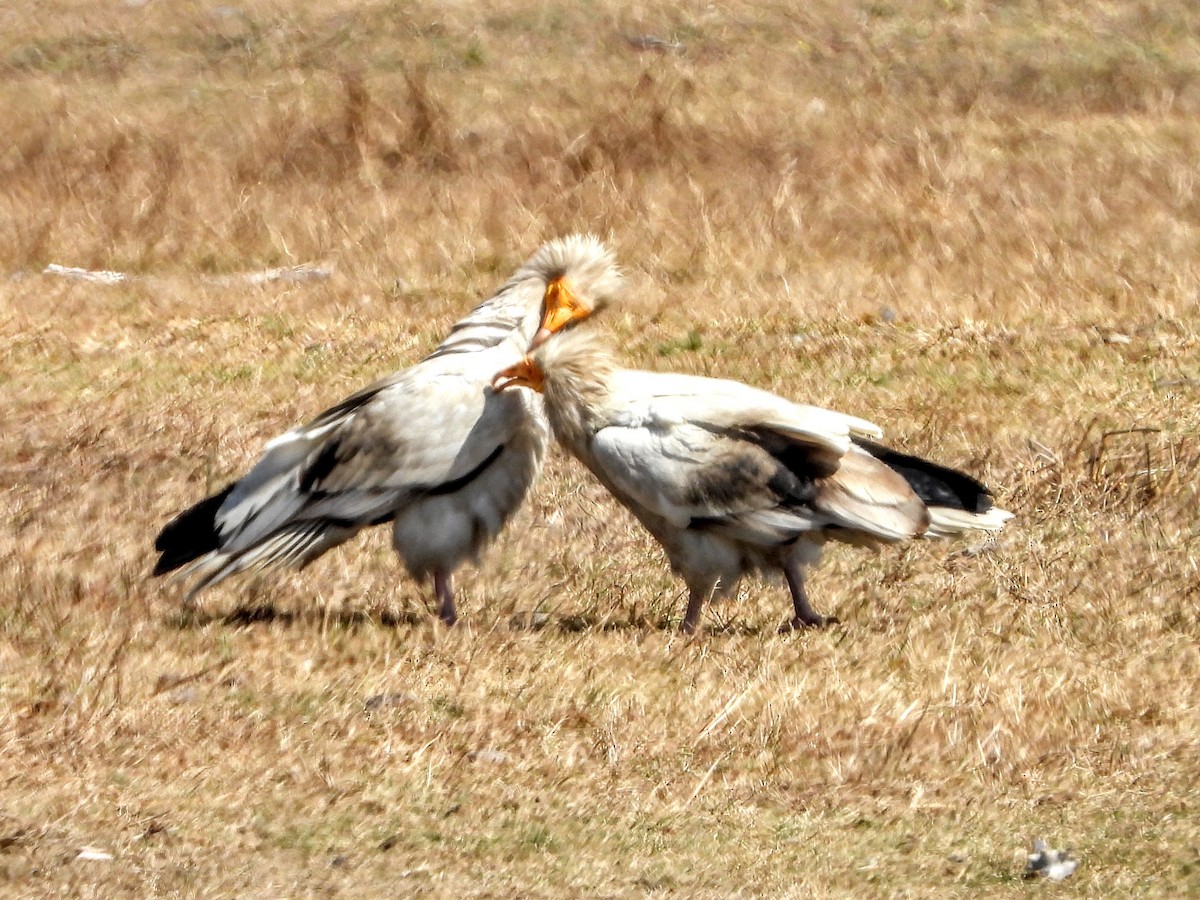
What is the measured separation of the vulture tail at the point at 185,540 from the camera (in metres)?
6.51

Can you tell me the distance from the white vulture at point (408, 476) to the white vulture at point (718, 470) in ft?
0.72

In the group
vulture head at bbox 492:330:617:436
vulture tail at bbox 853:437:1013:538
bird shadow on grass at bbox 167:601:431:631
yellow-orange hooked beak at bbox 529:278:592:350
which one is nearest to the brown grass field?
bird shadow on grass at bbox 167:601:431:631

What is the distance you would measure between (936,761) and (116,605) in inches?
114

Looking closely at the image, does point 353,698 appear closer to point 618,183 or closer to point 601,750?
point 601,750

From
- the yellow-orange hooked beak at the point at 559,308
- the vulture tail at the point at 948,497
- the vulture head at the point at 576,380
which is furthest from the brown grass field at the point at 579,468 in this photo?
the yellow-orange hooked beak at the point at 559,308

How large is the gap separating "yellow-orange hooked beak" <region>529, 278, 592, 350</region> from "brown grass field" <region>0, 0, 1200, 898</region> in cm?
95

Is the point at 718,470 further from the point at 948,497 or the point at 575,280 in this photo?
the point at 575,280

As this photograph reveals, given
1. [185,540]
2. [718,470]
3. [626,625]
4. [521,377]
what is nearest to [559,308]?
[521,377]

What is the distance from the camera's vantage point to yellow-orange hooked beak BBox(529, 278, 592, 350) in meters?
6.62

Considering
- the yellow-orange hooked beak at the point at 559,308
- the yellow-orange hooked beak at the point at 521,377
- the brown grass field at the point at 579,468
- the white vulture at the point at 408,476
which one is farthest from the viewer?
the yellow-orange hooked beak at the point at 559,308

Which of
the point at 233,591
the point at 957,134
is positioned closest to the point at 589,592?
the point at 233,591

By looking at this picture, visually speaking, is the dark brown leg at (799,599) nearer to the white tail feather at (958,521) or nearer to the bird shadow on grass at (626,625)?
the bird shadow on grass at (626,625)

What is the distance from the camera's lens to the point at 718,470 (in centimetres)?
605

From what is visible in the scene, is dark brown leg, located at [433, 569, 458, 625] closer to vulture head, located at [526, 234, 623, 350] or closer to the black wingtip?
vulture head, located at [526, 234, 623, 350]
